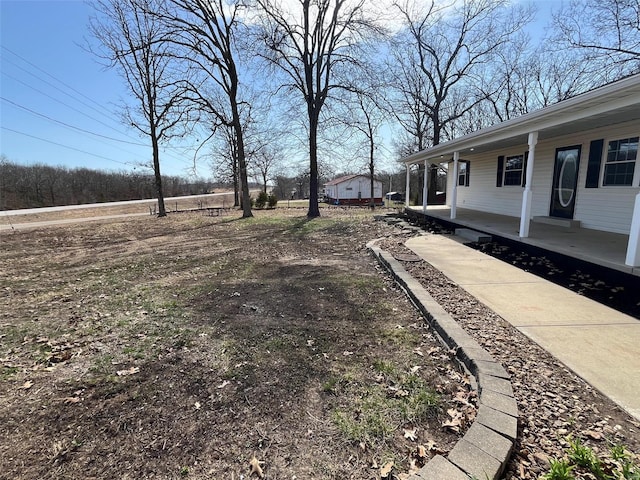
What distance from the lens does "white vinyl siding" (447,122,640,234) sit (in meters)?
6.80

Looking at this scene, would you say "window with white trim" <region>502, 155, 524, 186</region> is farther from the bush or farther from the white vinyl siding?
the bush

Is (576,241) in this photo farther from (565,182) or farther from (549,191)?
(549,191)

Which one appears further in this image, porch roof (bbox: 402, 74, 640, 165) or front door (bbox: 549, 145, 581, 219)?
front door (bbox: 549, 145, 581, 219)

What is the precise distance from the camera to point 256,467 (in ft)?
5.71

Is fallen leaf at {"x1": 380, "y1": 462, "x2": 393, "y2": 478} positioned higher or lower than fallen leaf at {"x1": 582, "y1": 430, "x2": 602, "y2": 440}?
lower

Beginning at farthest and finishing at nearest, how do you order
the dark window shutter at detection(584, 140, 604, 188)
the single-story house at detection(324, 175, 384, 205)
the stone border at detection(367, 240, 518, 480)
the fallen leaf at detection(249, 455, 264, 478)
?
the single-story house at detection(324, 175, 384, 205) < the dark window shutter at detection(584, 140, 604, 188) < the fallen leaf at detection(249, 455, 264, 478) < the stone border at detection(367, 240, 518, 480)

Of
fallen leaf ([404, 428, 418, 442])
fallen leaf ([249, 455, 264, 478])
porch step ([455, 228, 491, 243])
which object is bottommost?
fallen leaf ([249, 455, 264, 478])

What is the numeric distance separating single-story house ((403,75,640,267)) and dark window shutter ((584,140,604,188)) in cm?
2

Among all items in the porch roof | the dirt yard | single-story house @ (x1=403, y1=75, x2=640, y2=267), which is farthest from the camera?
single-story house @ (x1=403, y1=75, x2=640, y2=267)

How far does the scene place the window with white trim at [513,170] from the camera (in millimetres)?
10082

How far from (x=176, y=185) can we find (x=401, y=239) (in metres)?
58.7

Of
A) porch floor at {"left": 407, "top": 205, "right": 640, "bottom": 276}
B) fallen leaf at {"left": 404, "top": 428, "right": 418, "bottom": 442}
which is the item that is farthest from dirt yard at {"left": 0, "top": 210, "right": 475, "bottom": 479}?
porch floor at {"left": 407, "top": 205, "right": 640, "bottom": 276}

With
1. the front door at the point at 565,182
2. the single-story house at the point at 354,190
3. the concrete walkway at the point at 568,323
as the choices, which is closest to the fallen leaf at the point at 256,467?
the concrete walkway at the point at 568,323

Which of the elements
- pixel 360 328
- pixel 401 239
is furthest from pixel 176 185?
pixel 360 328
